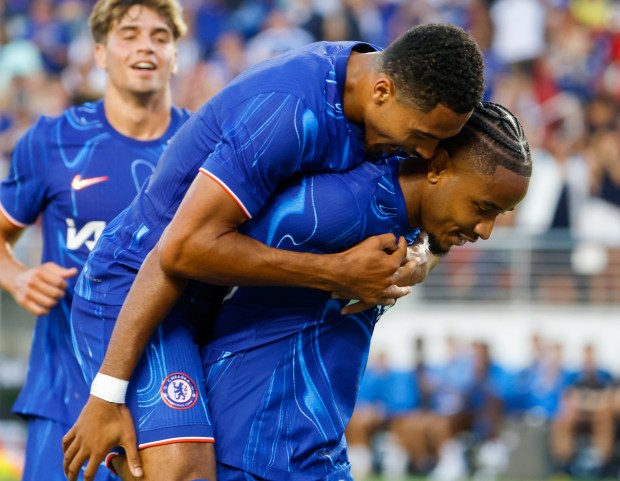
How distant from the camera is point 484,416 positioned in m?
12.0

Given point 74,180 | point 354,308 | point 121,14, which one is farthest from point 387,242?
point 121,14

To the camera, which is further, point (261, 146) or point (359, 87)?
point (359, 87)

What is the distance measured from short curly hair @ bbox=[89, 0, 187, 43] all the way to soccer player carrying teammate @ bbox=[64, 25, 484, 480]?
5.76 ft

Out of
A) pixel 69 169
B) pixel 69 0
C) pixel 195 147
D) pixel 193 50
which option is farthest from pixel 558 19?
pixel 195 147

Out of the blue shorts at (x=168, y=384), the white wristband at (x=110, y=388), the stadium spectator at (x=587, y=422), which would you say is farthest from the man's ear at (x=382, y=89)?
the stadium spectator at (x=587, y=422)

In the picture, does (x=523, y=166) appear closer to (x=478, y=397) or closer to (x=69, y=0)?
(x=478, y=397)

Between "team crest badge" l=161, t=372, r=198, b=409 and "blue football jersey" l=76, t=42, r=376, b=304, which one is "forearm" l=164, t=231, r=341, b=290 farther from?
"team crest badge" l=161, t=372, r=198, b=409

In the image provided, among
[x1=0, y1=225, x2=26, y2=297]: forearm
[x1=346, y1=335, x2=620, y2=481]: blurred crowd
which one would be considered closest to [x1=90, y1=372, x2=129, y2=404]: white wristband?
[x1=0, y1=225, x2=26, y2=297]: forearm

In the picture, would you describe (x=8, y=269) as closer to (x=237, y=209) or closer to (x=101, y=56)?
(x=101, y=56)

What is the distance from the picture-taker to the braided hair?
381 cm

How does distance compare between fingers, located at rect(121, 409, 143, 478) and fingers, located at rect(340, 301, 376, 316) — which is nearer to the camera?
fingers, located at rect(121, 409, 143, 478)

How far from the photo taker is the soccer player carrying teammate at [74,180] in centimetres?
508

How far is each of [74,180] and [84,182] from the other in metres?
0.05

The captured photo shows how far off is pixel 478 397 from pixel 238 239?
8.81 metres
